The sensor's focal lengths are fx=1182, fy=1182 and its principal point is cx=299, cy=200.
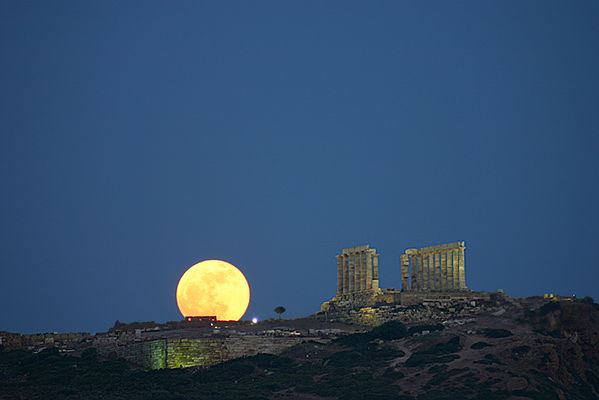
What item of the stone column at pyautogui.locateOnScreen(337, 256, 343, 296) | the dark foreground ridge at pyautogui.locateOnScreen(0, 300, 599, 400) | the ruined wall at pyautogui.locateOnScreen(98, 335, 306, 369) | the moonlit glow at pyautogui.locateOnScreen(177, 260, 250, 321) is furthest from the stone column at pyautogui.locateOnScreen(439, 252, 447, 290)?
the ruined wall at pyautogui.locateOnScreen(98, 335, 306, 369)

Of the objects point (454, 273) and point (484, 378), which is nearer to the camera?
point (484, 378)

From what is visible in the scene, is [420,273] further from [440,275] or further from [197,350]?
[197,350]

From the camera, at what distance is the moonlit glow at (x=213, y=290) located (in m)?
99.9

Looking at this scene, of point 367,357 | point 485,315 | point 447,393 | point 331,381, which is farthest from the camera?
point 485,315

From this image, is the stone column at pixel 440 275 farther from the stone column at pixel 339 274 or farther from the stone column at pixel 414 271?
the stone column at pixel 339 274

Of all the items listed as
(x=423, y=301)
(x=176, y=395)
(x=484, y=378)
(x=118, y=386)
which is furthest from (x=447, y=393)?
(x=423, y=301)

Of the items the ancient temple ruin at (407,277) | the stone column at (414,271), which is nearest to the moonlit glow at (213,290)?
the ancient temple ruin at (407,277)

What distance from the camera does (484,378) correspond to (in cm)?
7425

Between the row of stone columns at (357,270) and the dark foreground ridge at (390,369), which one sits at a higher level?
the row of stone columns at (357,270)

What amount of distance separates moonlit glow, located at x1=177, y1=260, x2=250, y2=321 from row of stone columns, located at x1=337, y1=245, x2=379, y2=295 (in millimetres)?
12177

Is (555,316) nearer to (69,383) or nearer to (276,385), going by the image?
(276,385)

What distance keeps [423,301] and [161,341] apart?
26206mm

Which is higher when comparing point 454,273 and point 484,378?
point 454,273

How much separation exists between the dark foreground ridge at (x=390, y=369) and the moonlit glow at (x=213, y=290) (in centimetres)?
1296
